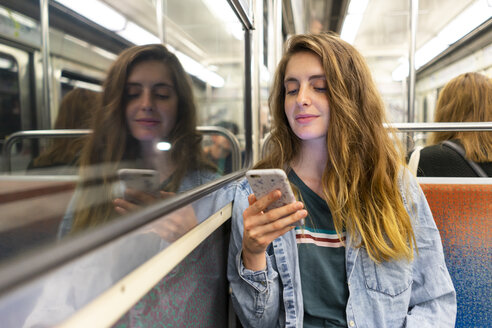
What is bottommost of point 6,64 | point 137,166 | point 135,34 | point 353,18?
point 137,166

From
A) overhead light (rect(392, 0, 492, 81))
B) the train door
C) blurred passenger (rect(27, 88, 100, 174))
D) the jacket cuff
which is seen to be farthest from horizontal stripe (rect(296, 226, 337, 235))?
overhead light (rect(392, 0, 492, 81))

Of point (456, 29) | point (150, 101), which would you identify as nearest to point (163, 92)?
point (150, 101)

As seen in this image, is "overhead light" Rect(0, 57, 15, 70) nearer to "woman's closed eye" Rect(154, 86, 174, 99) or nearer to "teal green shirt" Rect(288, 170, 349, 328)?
"woman's closed eye" Rect(154, 86, 174, 99)

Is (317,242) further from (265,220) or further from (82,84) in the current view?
(82,84)

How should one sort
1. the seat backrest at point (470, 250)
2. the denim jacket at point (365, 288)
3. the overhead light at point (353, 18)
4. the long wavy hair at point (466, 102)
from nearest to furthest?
the denim jacket at point (365, 288), the seat backrest at point (470, 250), the long wavy hair at point (466, 102), the overhead light at point (353, 18)

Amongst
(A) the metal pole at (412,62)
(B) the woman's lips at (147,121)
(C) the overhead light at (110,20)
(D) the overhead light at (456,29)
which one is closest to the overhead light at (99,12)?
(C) the overhead light at (110,20)

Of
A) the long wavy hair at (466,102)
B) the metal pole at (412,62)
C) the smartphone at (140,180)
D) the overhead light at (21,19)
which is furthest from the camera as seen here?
the metal pole at (412,62)

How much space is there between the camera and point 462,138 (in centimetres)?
181

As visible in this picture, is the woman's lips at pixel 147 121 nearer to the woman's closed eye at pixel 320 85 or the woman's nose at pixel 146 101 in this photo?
the woman's nose at pixel 146 101

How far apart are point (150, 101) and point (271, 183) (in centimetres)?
41

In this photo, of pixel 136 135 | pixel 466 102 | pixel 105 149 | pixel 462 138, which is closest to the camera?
pixel 105 149

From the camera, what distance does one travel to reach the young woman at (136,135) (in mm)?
708

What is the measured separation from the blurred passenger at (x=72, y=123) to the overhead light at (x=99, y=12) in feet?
0.54

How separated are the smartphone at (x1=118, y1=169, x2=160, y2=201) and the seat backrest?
1.14 meters
